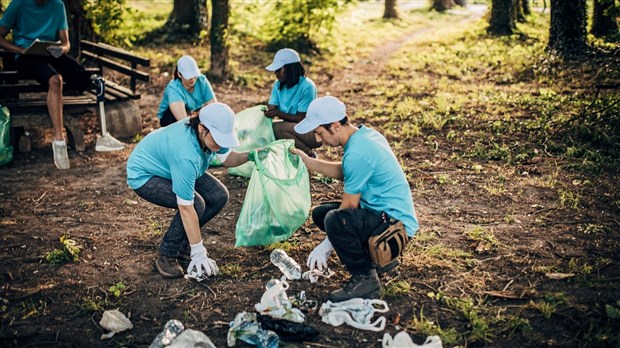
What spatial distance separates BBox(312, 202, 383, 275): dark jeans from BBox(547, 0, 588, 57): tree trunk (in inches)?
286

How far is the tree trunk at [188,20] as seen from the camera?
11.4 meters

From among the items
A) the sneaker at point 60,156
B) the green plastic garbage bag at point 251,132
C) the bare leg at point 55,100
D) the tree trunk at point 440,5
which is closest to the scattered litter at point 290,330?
the green plastic garbage bag at point 251,132

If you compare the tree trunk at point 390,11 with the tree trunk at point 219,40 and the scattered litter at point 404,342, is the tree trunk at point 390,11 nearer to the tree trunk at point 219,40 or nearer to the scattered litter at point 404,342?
the tree trunk at point 219,40

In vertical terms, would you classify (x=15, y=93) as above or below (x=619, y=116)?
above

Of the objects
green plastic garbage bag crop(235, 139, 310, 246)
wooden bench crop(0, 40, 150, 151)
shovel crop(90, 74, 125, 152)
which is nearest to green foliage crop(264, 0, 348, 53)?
wooden bench crop(0, 40, 150, 151)

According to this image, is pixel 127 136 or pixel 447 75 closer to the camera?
pixel 127 136

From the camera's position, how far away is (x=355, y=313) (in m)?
3.22

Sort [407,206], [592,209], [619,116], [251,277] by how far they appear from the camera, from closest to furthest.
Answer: [407,206]
[251,277]
[592,209]
[619,116]

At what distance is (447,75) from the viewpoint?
30.7ft

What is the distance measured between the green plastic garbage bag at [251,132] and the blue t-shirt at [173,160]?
1521mm

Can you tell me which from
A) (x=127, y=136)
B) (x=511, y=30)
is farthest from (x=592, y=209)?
(x=511, y=30)

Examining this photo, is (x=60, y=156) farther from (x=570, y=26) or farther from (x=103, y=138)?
(x=570, y=26)

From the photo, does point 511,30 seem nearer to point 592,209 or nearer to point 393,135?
point 393,135

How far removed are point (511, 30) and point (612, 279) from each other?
10.3 meters
